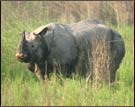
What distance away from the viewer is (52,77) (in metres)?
7.46

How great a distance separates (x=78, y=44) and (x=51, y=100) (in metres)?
1.53

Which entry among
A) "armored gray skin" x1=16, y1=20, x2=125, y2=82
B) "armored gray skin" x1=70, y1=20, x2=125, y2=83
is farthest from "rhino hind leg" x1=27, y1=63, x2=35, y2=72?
"armored gray skin" x1=70, y1=20, x2=125, y2=83

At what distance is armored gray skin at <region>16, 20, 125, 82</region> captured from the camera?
7547mm

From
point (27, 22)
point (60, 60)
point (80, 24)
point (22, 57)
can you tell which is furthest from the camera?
point (27, 22)

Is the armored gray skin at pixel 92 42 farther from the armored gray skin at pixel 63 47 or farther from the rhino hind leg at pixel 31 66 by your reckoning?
the rhino hind leg at pixel 31 66

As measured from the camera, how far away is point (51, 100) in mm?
6445

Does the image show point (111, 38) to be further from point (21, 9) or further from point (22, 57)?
point (21, 9)

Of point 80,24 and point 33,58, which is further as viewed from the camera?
point 80,24

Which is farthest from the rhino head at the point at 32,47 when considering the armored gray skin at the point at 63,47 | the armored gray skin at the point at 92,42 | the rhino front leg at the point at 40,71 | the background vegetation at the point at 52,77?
the armored gray skin at the point at 92,42

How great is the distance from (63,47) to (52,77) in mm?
467

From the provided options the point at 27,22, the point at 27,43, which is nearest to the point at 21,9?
the point at 27,22

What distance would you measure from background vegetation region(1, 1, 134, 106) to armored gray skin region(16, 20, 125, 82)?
0.27 metres

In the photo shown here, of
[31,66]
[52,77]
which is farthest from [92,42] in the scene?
[31,66]

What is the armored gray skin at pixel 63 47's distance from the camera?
7.55 m
